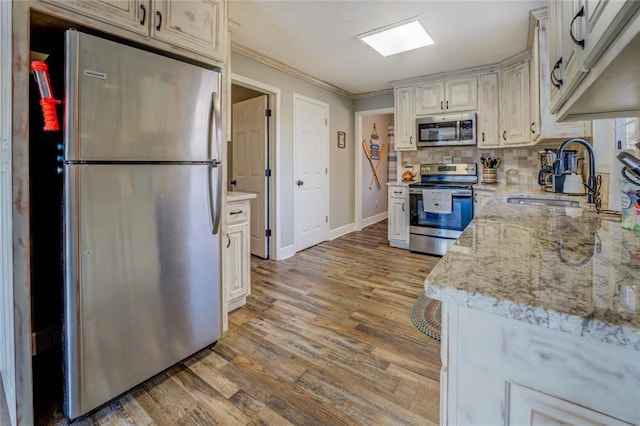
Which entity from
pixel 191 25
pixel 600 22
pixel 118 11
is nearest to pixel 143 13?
pixel 118 11

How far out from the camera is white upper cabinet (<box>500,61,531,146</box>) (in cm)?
346

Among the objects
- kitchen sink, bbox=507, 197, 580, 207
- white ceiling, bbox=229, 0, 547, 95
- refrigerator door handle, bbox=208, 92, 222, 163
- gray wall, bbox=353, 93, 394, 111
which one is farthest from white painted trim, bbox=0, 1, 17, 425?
gray wall, bbox=353, 93, 394, 111

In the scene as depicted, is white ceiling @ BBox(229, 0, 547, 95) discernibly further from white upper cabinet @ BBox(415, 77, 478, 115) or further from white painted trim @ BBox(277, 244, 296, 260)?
white painted trim @ BBox(277, 244, 296, 260)

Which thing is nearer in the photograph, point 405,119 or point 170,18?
point 170,18

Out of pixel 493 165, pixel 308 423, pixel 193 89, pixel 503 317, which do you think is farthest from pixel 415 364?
pixel 493 165

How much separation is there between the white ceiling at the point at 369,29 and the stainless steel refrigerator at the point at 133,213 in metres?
1.23

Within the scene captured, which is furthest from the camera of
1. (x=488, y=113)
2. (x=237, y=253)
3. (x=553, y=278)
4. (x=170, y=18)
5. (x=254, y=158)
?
(x=254, y=158)

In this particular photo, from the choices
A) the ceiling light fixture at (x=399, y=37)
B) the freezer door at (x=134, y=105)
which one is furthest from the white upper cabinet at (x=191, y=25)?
the ceiling light fixture at (x=399, y=37)

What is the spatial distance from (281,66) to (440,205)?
259 centimetres

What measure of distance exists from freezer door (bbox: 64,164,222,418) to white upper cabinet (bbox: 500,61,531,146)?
344 centimetres

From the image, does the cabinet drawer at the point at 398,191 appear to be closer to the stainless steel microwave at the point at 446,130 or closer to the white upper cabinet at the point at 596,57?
the stainless steel microwave at the point at 446,130

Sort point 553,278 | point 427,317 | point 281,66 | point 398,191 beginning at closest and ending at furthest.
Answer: point 553,278
point 427,317
point 281,66
point 398,191

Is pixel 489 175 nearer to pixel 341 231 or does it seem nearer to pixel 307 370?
pixel 341 231

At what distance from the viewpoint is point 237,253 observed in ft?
Result: 8.20
